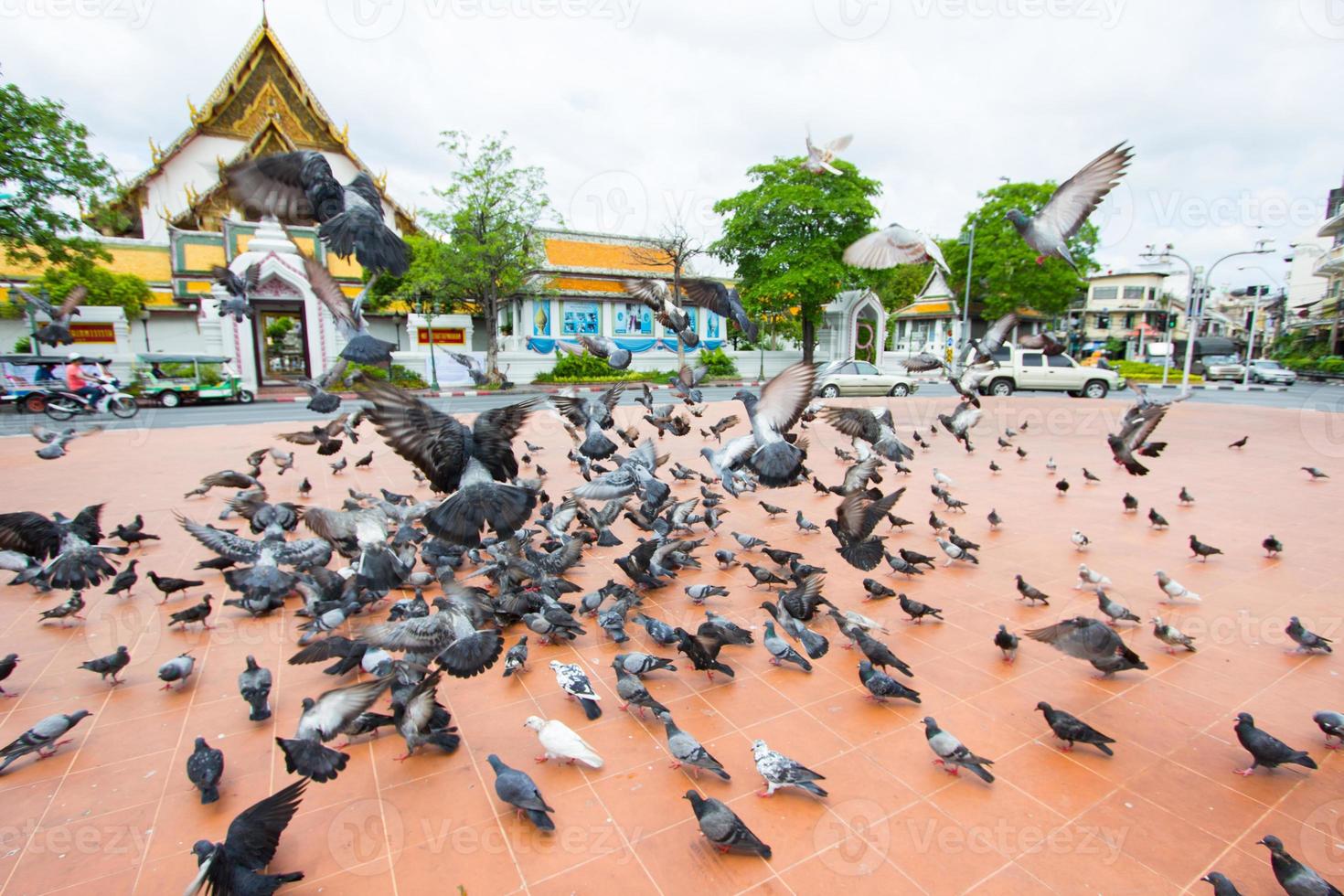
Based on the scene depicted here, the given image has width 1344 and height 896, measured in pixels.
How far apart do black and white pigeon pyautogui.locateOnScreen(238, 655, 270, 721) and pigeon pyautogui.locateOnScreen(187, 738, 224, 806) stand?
0.52 m

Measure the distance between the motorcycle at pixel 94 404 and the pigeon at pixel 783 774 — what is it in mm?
22363

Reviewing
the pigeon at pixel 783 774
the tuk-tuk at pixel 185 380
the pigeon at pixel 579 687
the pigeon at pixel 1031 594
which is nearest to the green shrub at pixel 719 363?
the tuk-tuk at pixel 185 380

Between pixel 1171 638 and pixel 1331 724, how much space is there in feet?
3.38

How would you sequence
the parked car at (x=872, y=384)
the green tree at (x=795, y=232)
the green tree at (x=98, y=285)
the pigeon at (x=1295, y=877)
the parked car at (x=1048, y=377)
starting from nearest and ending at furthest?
the pigeon at (x=1295, y=877), the green tree at (x=98, y=285), the parked car at (x=1048, y=377), the parked car at (x=872, y=384), the green tree at (x=795, y=232)

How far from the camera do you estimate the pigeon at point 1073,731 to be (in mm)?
3258

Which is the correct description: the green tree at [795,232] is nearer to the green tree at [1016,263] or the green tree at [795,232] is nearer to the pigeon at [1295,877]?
the green tree at [1016,263]

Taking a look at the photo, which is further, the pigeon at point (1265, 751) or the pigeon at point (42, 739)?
the pigeon at point (42, 739)

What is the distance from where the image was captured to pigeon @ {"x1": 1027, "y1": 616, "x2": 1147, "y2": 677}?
3891 millimetres

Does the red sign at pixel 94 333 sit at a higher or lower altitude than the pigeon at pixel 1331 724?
higher

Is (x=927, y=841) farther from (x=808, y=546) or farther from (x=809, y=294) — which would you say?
(x=809, y=294)

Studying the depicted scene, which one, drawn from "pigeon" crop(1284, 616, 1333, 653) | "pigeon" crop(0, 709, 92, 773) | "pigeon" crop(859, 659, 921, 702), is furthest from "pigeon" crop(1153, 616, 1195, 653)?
"pigeon" crop(0, 709, 92, 773)

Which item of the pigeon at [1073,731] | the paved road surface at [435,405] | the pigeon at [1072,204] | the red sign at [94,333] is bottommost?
the pigeon at [1073,731]

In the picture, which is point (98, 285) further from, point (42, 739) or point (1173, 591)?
point (1173, 591)

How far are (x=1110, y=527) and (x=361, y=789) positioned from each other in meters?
8.10
